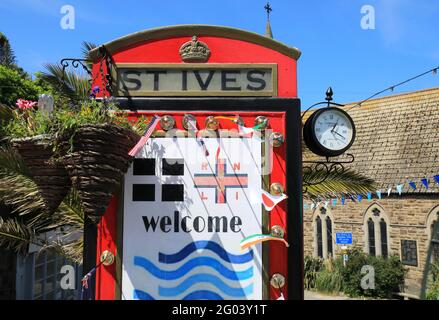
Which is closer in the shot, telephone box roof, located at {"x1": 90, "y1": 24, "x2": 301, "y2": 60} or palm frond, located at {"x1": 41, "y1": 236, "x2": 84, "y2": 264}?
telephone box roof, located at {"x1": 90, "y1": 24, "x2": 301, "y2": 60}

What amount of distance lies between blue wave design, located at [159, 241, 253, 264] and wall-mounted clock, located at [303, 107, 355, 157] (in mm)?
1718

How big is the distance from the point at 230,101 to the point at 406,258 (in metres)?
15.5

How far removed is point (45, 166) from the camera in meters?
3.25

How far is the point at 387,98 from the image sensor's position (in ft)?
65.4

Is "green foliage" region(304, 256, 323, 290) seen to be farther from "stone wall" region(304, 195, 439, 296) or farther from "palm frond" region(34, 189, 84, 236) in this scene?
"palm frond" region(34, 189, 84, 236)

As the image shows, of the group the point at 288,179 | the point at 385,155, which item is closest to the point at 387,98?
the point at 385,155

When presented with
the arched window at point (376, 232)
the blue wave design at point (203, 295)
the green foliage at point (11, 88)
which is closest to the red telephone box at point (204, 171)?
the blue wave design at point (203, 295)

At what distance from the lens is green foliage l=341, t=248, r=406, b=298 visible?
14.6 metres

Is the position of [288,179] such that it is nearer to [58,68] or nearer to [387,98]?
[58,68]

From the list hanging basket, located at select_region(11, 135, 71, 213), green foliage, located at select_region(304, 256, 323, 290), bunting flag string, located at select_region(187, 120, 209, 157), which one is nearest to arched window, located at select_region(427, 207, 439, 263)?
green foliage, located at select_region(304, 256, 323, 290)

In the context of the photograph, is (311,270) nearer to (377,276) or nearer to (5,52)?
(377,276)

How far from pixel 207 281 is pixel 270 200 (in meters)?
0.91

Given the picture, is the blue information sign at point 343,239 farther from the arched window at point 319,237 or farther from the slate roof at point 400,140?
the arched window at point 319,237

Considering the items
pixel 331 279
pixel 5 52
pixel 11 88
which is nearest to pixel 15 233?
pixel 11 88
